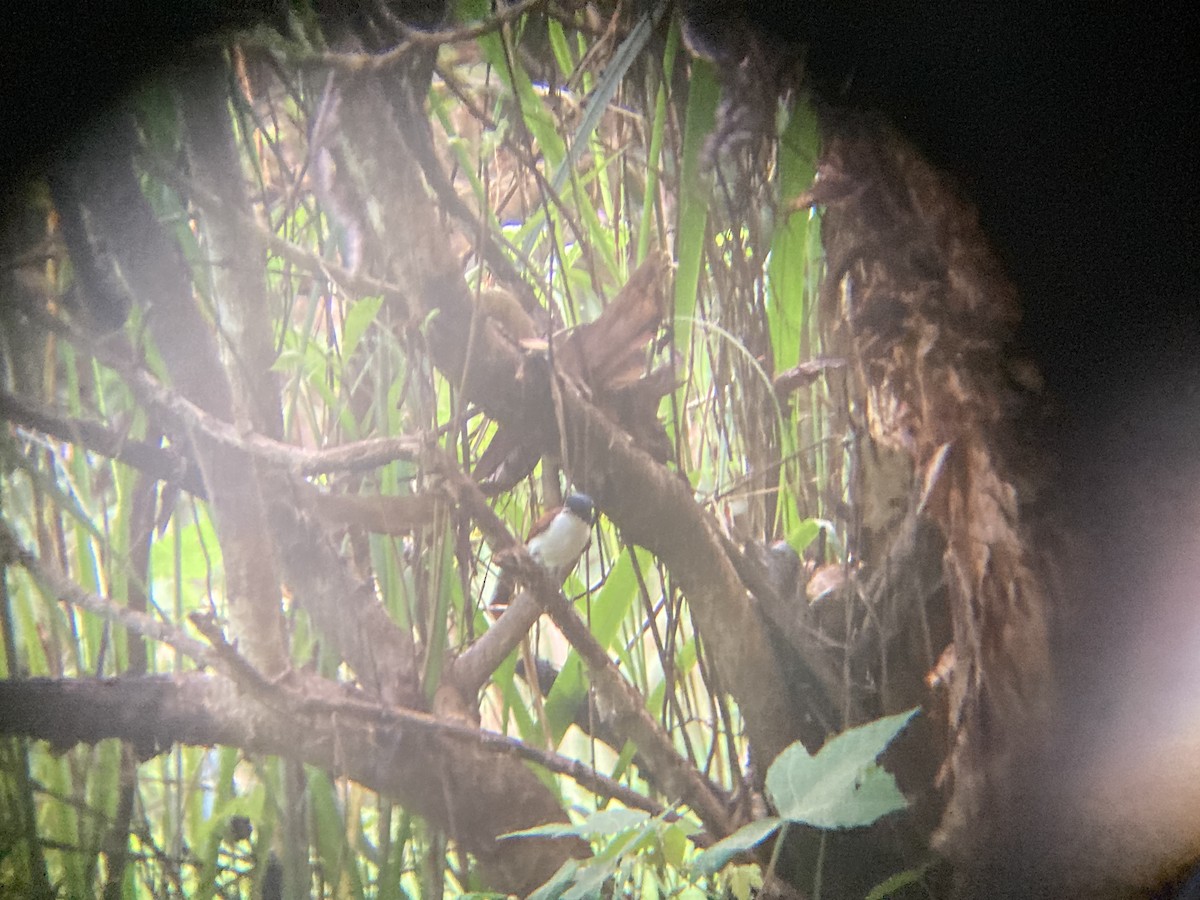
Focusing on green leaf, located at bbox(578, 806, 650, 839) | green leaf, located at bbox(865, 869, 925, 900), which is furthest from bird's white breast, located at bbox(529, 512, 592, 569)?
green leaf, located at bbox(865, 869, 925, 900)

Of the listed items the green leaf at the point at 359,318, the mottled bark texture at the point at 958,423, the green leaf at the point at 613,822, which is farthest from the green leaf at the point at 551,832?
the green leaf at the point at 359,318

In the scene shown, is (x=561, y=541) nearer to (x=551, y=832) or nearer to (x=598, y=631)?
(x=598, y=631)

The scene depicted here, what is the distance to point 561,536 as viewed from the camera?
0.64 meters

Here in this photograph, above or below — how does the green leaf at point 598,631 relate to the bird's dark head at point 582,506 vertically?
below

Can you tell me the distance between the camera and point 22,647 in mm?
666

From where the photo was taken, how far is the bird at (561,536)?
2.06 ft

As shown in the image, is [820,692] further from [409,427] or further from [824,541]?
[409,427]

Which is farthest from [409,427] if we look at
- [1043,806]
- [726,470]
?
[1043,806]

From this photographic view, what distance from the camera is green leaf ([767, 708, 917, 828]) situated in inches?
18.4

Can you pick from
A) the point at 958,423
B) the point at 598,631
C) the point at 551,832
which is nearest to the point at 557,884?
the point at 551,832

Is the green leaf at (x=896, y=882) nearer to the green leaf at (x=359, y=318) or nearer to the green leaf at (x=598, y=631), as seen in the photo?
the green leaf at (x=598, y=631)

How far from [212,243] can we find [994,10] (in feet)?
2.02

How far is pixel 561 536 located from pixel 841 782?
0.95 ft

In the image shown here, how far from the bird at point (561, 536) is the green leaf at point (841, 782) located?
0.24m
